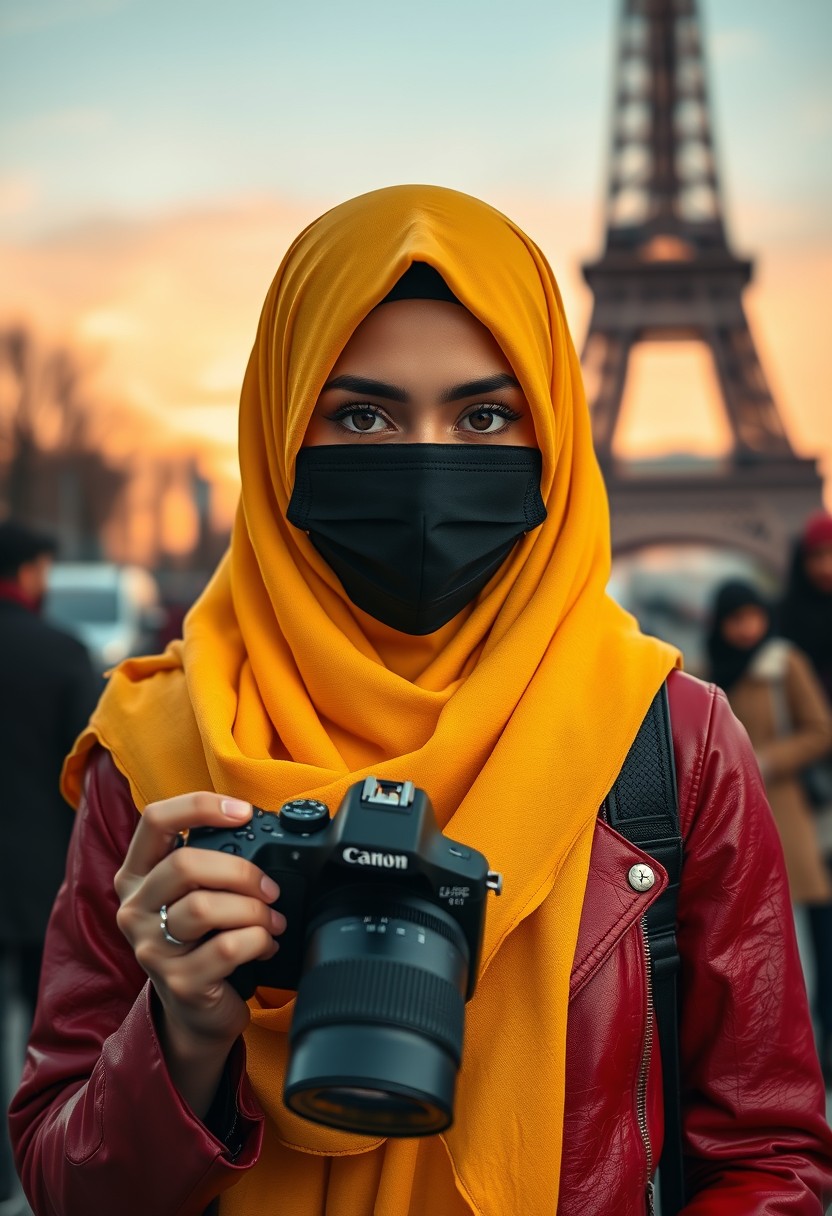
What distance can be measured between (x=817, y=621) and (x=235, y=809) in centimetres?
448

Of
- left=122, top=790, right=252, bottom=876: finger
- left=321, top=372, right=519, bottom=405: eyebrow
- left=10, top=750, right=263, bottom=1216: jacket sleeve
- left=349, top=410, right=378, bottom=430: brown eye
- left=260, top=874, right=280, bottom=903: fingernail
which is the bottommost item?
left=10, top=750, right=263, bottom=1216: jacket sleeve

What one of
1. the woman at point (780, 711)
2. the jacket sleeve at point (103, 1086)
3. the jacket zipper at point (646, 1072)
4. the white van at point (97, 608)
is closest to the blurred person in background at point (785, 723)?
the woman at point (780, 711)

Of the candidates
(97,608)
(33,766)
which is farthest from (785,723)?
(97,608)

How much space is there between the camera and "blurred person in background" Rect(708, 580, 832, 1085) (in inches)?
192

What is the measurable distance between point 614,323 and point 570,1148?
93.5 feet

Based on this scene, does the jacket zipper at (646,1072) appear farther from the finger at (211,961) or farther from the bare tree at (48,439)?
the bare tree at (48,439)

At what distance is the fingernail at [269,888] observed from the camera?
123cm

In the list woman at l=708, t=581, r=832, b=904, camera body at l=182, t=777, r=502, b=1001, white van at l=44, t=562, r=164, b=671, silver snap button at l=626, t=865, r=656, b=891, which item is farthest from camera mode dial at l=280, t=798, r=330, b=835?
white van at l=44, t=562, r=164, b=671

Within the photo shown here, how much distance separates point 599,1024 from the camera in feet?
4.77

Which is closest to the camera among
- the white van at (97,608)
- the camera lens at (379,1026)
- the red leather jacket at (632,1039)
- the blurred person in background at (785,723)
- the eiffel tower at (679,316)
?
the camera lens at (379,1026)

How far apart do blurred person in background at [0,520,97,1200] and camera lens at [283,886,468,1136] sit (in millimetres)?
3320

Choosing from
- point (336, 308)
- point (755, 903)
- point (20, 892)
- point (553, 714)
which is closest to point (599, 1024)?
point (755, 903)

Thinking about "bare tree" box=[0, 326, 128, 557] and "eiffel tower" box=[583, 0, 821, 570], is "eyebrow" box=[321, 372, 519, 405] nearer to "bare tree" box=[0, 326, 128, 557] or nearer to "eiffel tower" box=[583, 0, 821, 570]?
"eiffel tower" box=[583, 0, 821, 570]

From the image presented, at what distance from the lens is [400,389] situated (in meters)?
1.59
